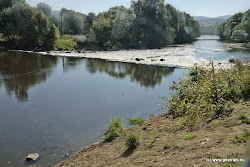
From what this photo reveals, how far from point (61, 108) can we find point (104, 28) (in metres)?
64.1

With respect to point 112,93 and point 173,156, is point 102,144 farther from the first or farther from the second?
point 112,93

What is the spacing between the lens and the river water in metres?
10.1

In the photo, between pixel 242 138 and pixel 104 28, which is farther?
pixel 104 28

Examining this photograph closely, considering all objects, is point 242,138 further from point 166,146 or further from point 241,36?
point 241,36

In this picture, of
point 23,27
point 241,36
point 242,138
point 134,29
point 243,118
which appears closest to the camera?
point 242,138

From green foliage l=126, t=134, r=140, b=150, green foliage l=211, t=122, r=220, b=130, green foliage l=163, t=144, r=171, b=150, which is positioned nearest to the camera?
green foliage l=163, t=144, r=171, b=150

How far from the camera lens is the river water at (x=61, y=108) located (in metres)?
10.1

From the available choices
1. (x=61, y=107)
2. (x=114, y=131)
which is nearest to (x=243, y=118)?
(x=114, y=131)

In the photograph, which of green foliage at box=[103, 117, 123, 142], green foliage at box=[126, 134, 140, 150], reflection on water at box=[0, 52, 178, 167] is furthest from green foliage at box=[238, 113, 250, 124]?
reflection on water at box=[0, 52, 178, 167]

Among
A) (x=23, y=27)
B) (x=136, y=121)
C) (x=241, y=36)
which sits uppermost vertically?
(x=23, y=27)

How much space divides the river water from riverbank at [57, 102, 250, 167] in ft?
5.37

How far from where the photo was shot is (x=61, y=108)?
50.6 feet

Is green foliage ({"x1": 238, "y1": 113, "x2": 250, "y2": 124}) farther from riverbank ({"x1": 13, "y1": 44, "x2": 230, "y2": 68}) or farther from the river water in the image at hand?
riverbank ({"x1": 13, "y1": 44, "x2": 230, "y2": 68})

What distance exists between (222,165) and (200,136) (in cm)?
256
